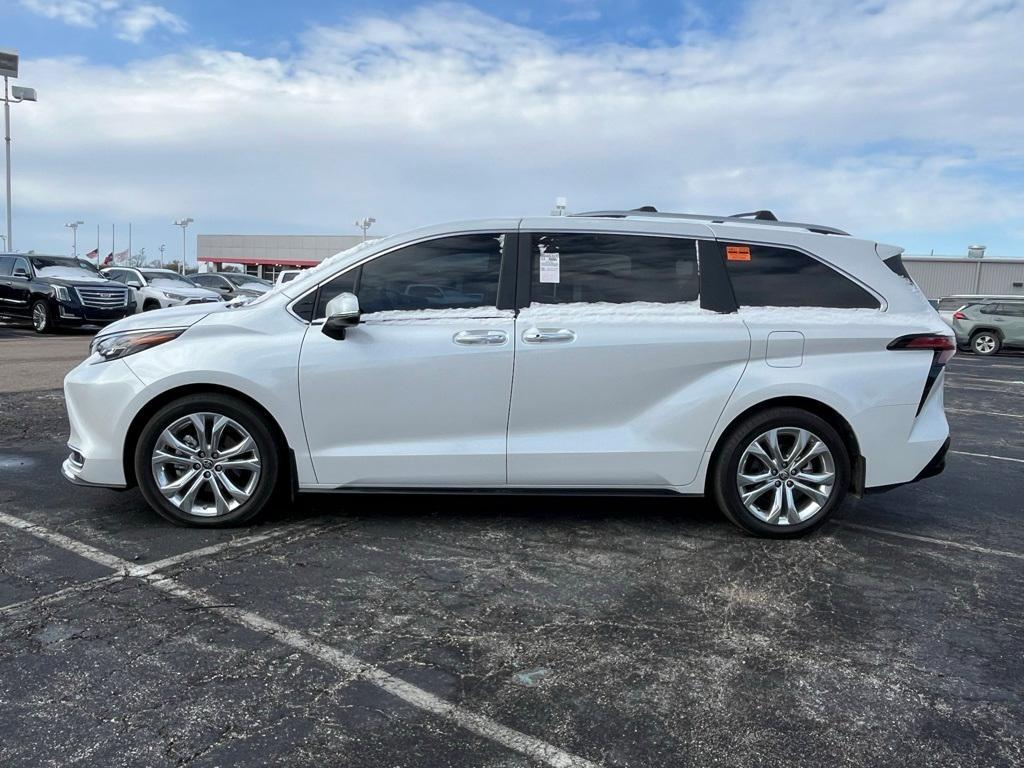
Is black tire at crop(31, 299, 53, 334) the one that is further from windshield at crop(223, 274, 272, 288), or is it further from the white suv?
the white suv

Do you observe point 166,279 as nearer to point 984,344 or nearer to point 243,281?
point 243,281

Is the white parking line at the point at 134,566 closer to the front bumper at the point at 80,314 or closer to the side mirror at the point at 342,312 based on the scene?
the side mirror at the point at 342,312

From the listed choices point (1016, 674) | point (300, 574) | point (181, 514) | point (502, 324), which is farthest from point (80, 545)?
point (1016, 674)

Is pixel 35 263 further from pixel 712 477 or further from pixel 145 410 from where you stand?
pixel 712 477

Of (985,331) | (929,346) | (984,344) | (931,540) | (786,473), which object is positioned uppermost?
(985,331)

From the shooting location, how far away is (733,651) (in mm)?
3309

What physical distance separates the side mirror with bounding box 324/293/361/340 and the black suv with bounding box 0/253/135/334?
16352mm

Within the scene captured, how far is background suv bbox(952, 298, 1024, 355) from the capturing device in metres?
23.1

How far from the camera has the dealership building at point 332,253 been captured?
44.0m

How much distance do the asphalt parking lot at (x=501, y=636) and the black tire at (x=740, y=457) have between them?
107 millimetres

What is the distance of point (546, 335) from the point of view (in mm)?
4520

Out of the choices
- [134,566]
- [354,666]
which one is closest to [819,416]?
[354,666]

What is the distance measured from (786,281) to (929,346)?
2.82ft

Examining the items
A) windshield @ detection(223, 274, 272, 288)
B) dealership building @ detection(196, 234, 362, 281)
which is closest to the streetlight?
windshield @ detection(223, 274, 272, 288)
